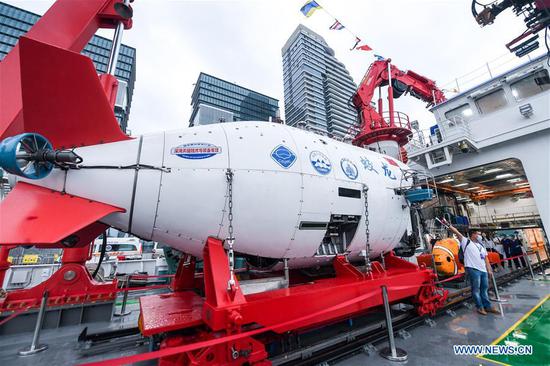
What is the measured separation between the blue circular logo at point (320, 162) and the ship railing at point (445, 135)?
828 centimetres

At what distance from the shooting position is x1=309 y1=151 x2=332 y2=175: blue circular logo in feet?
12.5

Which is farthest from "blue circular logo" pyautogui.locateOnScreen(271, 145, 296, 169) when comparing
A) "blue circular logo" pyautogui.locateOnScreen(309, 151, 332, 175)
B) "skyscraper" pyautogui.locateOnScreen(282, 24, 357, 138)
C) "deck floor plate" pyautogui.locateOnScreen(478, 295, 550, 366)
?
"skyscraper" pyautogui.locateOnScreen(282, 24, 357, 138)

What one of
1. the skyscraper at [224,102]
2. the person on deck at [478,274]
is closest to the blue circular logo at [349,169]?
the person on deck at [478,274]

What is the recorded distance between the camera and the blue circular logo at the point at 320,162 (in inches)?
150

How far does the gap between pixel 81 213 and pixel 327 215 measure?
124 inches

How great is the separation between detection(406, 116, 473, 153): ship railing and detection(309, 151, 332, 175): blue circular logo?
8.28m

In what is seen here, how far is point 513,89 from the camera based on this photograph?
31.4ft

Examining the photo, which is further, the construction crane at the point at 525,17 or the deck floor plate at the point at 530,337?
the construction crane at the point at 525,17

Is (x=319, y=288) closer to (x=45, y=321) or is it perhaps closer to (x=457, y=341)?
(x=457, y=341)

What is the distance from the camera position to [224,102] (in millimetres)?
77250

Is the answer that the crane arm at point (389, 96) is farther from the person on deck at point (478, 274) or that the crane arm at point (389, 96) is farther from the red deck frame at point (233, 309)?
the red deck frame at point (233, 309)

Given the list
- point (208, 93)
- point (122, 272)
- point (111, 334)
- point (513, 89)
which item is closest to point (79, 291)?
point (111, 334)

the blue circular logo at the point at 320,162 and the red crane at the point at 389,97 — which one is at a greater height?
the red crane at the point at 389,97

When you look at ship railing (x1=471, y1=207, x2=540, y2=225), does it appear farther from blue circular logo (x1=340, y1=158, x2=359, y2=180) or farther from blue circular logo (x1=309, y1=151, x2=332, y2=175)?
blue circular logo (x1=309, y1=151, x2=332, y2=175)
